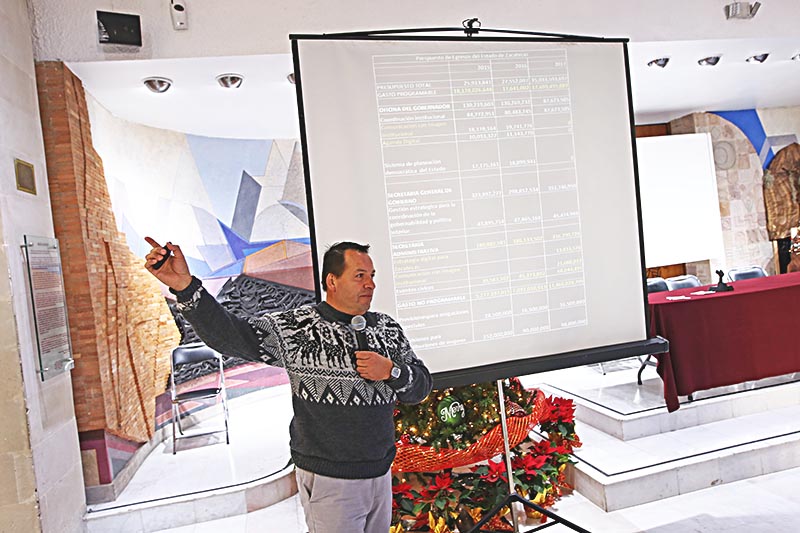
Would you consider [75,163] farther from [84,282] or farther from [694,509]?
[694,509]

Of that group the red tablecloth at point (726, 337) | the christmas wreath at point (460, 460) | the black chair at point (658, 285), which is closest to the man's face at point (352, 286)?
the christmas wreath at point (460, 460)

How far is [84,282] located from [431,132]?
97.8 inches

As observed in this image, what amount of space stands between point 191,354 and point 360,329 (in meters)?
3.67

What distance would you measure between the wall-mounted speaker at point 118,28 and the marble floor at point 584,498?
2716 mm

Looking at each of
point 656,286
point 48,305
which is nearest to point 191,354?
point 48,305

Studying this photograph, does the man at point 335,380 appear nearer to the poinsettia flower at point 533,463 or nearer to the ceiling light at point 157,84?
the poinsettia flower at point 533,463

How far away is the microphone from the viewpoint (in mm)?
1964

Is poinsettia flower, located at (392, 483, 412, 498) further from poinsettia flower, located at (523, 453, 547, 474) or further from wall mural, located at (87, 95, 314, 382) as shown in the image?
wall mural, located at (87, 95, 314, 382)

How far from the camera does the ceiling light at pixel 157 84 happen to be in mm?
4039

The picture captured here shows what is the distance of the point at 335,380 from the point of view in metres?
1.96

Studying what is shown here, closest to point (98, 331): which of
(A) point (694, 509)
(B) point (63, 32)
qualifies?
(B) point (63, 32)

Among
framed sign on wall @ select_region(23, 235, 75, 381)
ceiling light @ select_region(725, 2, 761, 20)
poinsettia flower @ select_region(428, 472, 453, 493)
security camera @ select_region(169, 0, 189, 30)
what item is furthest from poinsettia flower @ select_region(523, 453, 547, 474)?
ceiling light @ select_region(725, 2, 761, 20)

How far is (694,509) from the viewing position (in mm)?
3326

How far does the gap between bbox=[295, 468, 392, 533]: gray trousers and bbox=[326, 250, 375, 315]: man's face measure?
547mm
